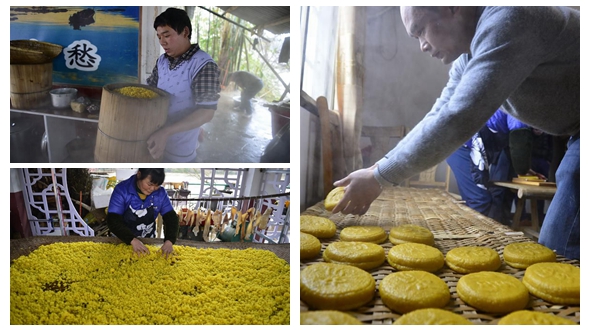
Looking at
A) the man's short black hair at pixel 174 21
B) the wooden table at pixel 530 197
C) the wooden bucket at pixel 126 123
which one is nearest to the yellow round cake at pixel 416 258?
the wooden table at pixel 530 197

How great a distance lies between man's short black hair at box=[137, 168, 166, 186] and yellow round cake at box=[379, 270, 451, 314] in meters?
0.80

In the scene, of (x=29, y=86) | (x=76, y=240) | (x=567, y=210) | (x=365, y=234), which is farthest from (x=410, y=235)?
(x=29, y=86)

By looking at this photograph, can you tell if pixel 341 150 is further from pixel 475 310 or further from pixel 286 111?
pixel 475 310

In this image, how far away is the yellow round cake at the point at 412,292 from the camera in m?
0.95

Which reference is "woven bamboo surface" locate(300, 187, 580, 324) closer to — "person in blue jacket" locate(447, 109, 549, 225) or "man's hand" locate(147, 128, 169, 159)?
"person in blue jacket" locate(447, 109, 549, 225)

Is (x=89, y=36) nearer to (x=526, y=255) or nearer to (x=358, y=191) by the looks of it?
(x=358, y=191)

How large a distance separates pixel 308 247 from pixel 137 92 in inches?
29.9

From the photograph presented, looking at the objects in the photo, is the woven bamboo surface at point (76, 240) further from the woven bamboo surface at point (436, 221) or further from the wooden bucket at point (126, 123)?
the wooden bucket at point (126, 123)

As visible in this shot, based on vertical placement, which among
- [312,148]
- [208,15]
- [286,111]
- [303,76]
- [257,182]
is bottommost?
[257,182]

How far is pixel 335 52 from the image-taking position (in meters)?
1.35

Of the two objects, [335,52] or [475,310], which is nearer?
[475,310]

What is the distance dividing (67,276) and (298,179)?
2.82ft

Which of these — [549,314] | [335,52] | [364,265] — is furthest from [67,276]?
[549,314]

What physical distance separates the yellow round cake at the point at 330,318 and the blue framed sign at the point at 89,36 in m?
0.93
